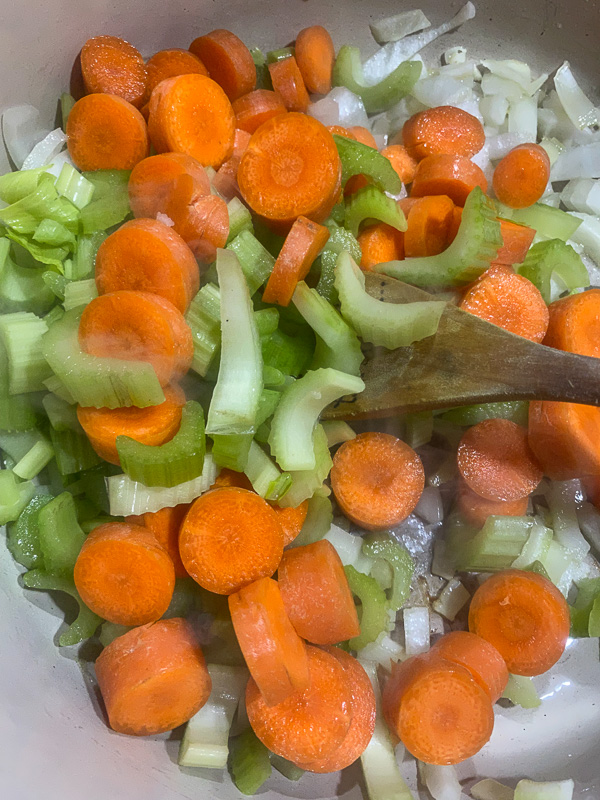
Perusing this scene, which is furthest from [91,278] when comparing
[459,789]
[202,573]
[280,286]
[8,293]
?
[459,789]

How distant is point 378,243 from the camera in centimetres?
219

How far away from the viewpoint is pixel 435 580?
7.54 ft

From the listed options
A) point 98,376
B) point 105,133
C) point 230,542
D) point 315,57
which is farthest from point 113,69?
point 230,542

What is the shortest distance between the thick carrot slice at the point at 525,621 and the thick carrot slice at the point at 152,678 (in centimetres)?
103

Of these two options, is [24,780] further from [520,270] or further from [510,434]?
A: [520,270]

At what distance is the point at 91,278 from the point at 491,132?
1883 mm

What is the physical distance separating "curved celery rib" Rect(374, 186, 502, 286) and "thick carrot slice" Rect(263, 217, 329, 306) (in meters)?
0.37

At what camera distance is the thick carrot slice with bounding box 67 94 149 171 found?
2.03 metres

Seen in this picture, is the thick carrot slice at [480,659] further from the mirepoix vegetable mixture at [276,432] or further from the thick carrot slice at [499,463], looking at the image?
the thick carrot slice at [499,463]

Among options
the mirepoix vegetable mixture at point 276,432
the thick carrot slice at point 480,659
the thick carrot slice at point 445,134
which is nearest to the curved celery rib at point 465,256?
the mirepoix vegetable mixture at point 276,432

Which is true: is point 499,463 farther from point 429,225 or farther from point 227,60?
point 227,60

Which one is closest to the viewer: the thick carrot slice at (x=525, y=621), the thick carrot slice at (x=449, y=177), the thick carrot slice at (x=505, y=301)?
the thick carrot slice at (x=525, y=621)

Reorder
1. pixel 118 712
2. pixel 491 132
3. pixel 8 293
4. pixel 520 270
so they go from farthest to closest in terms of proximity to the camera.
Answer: pixel 491 132 → pixel 520 270 → pixel 8 293 → pixel 118 712

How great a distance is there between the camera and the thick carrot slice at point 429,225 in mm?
2098
